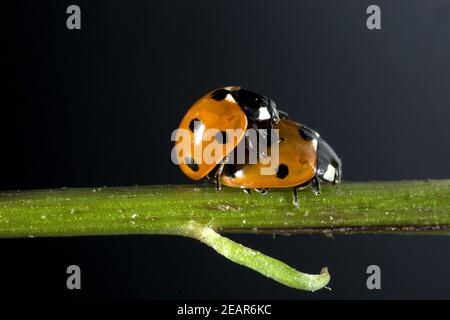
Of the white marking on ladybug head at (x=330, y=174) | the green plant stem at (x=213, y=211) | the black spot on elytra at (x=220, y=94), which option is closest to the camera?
the green plant stem at (x=213, y=211)

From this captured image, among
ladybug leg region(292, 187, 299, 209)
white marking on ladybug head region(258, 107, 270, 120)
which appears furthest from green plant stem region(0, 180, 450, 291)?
white marking on ladybug head region(258, 107, 270, 120)

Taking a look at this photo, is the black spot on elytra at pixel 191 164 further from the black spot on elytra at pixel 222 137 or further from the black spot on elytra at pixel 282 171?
the black spot on elytra at pixel 282 171

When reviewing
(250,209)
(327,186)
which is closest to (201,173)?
(250,209)

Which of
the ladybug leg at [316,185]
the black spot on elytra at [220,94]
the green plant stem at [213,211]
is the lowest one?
the green plant stem at [213,211]

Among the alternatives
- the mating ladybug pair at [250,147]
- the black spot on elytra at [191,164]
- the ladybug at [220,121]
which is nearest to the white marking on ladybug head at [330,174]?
the mating ladybug pair at [250,147]

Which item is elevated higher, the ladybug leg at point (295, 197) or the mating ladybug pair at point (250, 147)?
the mating ladybug pair at point (250, 147)

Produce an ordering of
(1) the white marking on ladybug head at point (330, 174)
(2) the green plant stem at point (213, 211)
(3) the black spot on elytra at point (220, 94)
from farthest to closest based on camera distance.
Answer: (3) the black spot on elytra at point (220, 94), (1) the white marking on ladybug head at point (330, 174), (2) the green plant stem at point (213, 211)

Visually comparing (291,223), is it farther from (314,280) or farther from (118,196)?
(118,196)

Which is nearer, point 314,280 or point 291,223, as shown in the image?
point 314,280
